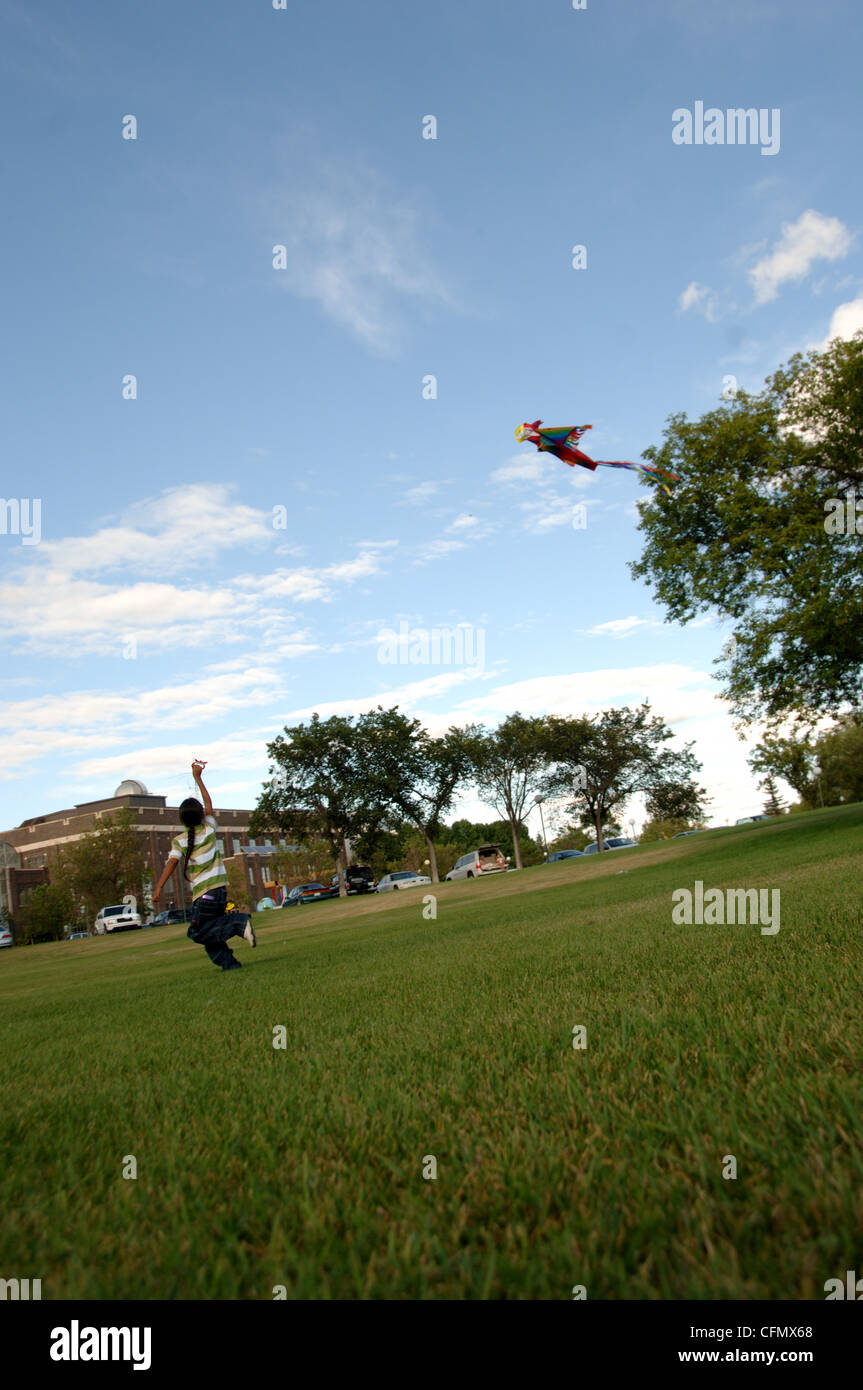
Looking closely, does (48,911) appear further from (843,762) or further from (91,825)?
(843,762)

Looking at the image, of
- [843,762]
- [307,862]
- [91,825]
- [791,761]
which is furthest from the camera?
[91,825]

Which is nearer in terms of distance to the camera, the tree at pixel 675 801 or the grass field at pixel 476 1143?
the grass field at pixel 476 1143

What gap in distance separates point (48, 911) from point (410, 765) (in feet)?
104

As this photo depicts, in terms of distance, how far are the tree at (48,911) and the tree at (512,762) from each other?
33.8 meters

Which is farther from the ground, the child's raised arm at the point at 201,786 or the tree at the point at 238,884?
the child's raised arm at the point at 201,786

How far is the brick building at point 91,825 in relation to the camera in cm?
9489

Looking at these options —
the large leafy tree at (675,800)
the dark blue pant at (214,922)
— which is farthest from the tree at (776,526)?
the large leafy tree at (675,800)

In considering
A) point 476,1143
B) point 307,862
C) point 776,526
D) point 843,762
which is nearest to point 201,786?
point 476,1143

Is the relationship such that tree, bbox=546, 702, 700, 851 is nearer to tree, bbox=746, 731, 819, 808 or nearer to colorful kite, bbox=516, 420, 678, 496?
tree, bbox=746, 731, 819, 808

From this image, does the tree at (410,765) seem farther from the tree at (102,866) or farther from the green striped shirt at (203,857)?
the green striped shirt at (203,857)

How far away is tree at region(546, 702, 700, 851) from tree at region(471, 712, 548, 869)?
1224mm

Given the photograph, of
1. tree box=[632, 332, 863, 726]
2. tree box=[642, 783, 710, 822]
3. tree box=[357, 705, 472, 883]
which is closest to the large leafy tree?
tree box=[642, 783, 710, 822]

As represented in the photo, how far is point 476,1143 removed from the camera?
2625 mm
